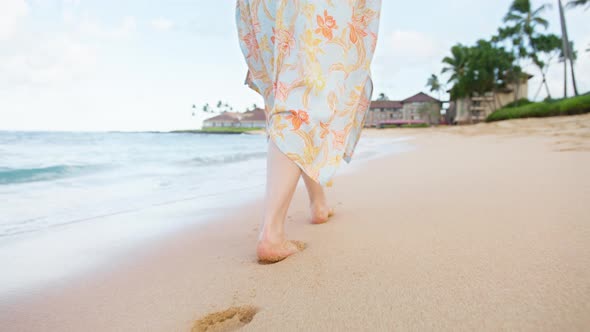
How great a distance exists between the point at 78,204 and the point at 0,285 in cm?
183

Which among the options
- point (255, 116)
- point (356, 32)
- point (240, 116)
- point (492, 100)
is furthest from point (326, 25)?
point (240, 116)

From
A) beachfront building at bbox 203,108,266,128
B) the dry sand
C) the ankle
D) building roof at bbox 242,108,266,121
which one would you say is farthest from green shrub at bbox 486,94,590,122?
building roof at bbox 242,108,266,121

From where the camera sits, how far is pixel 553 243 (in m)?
1.02

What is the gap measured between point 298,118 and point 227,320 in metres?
0.67

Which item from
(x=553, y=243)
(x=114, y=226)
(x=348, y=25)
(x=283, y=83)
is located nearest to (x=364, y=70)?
(x=348, y=25)

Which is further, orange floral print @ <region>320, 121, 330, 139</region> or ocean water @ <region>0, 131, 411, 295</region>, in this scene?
ocean water @ <region>0, 131, 411, 295</region>

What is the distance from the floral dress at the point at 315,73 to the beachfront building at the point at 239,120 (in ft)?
237

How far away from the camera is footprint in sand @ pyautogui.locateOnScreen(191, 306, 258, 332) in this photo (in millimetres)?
813

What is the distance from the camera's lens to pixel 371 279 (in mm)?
947

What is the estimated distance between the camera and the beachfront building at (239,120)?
77750mm

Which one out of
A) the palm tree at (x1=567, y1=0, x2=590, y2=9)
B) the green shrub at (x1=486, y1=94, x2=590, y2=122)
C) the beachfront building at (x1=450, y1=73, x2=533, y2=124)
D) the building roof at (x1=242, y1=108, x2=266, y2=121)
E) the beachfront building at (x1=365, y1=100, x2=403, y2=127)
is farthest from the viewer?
the building roof at (x1=242, y1=108, x2=266, y2=121)

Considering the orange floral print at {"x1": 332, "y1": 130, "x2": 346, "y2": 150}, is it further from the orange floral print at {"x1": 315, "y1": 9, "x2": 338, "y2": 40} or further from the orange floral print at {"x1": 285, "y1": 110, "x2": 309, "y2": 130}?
the orange floral print at {"x1": 315, "y1": 9, "x2": 338, "y2": 40}

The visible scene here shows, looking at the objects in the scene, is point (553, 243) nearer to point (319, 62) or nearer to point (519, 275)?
point (519, 275)

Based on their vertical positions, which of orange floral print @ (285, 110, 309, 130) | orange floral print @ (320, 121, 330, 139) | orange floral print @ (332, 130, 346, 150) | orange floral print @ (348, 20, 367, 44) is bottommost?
orange floral print @ (332, 130, 346, 150)
